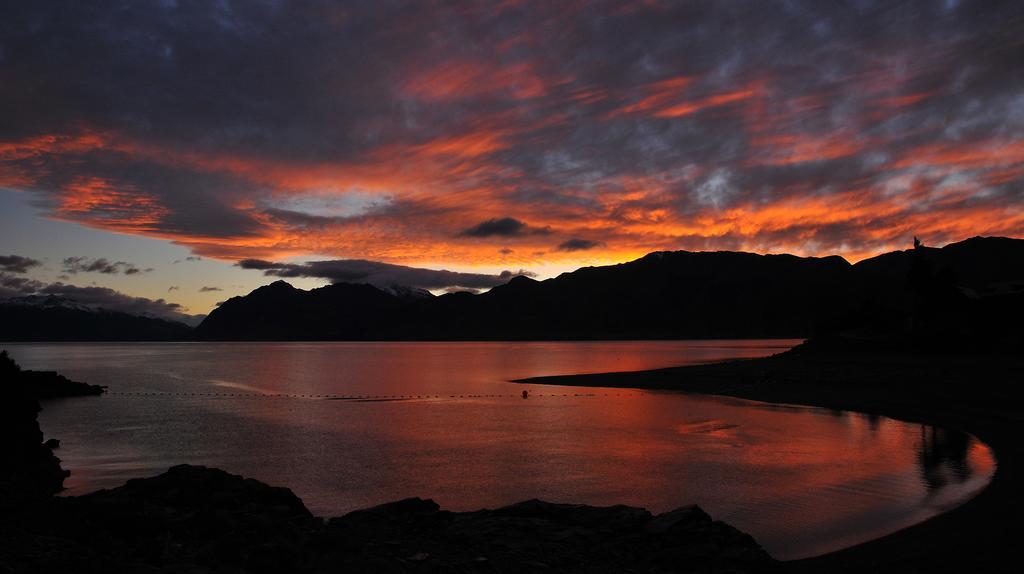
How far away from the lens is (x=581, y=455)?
30.1 meters

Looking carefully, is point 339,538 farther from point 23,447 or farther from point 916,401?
point 916,401

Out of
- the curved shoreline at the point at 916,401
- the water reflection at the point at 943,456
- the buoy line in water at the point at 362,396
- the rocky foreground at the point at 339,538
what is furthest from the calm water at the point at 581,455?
the buoy line in water at the point at 362,396

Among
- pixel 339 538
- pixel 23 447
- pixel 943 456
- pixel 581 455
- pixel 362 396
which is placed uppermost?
pixel 339 538

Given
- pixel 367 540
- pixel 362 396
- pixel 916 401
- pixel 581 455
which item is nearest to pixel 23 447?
pixel 367 540

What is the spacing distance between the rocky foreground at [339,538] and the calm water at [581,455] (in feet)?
12.5

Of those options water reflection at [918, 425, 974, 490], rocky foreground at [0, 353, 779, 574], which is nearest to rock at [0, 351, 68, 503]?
rocky foreground at [0, 353, 779, 574]

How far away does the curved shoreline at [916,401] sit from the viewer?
13714 mm

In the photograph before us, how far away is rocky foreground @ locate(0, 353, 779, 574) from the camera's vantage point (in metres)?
11.3

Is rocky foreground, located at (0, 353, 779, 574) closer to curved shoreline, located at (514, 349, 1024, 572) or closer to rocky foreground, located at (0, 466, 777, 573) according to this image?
rocky foreground, located at (0, 466, 777, 573)

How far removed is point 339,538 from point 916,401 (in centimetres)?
4327

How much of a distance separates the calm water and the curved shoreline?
118 cm

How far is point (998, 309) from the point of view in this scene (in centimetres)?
7081

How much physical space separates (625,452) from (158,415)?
38.2 metres

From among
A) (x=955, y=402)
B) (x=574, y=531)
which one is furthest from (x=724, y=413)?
(x=574, y=531)
